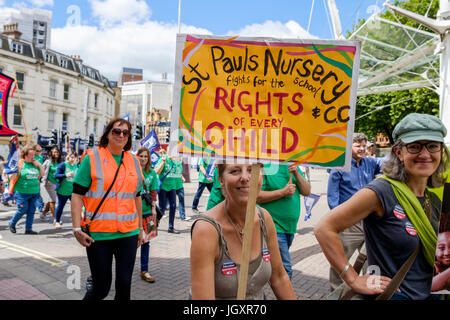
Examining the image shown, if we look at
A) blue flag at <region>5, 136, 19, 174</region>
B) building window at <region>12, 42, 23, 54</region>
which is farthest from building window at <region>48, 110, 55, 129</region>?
blue flag at <region>5, 136, 19, 174</region>

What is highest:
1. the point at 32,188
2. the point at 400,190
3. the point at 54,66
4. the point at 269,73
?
the point at 54,66

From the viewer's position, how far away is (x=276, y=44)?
2.04m

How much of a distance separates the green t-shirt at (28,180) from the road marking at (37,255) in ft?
3.94

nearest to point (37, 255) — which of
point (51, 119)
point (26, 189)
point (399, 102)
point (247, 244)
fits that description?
point (26, 189)

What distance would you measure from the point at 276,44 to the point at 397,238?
4.00 feet

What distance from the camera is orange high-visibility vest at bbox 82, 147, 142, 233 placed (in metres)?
3.08

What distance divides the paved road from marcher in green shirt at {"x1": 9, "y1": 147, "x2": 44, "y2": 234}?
0.96ft

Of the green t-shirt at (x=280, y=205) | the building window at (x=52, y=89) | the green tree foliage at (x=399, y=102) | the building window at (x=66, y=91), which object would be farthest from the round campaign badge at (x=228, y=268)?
the building window at (x=66, y=91)

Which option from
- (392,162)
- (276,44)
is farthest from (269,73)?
(392,162)

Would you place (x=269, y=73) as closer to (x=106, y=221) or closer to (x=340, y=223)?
(x=340, y=223)

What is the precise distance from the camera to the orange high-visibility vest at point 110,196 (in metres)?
3.08

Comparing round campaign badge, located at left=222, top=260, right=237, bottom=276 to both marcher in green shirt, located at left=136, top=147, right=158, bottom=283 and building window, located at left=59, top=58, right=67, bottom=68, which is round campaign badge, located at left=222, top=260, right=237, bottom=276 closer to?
marcher in green shirt, located at left=136, top=147, right=158, bottom=283

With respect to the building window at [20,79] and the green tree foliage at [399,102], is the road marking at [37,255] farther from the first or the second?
the building window at [20,79]

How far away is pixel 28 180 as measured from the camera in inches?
297
